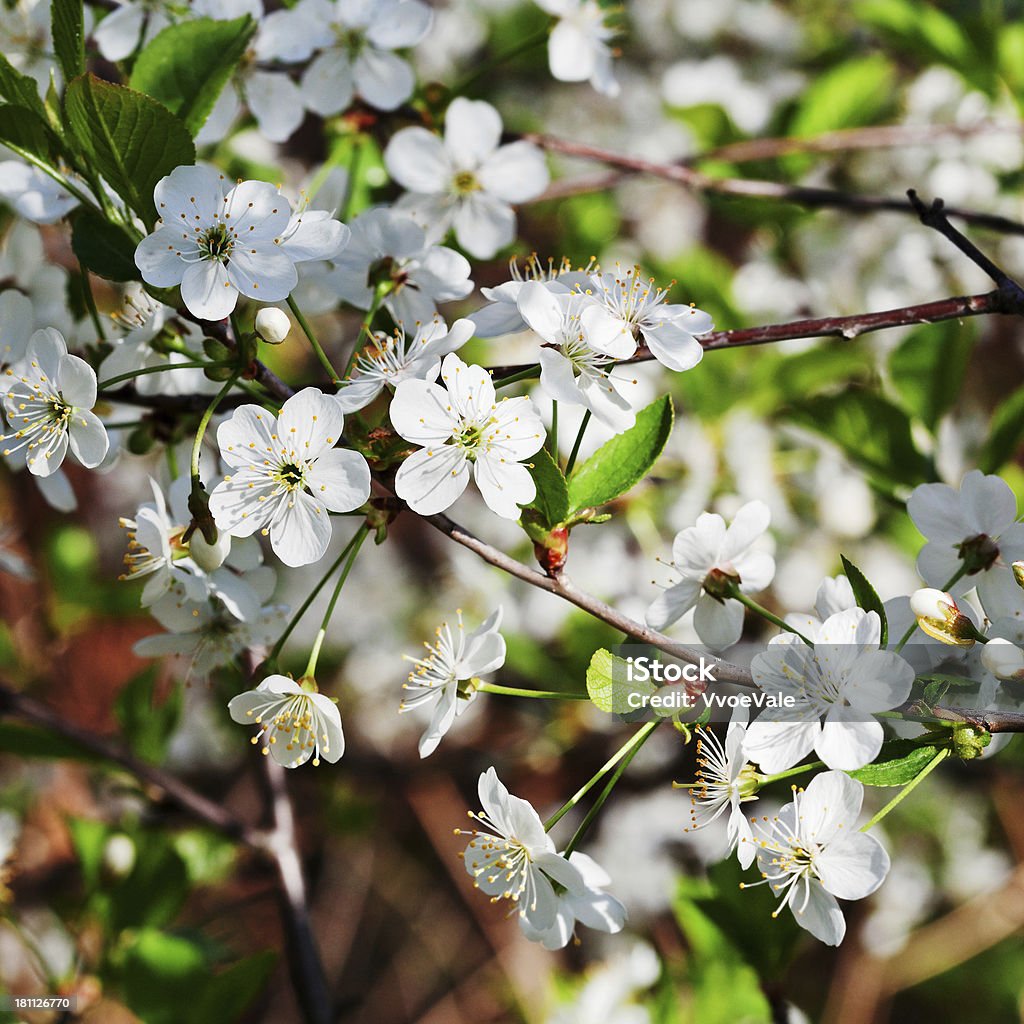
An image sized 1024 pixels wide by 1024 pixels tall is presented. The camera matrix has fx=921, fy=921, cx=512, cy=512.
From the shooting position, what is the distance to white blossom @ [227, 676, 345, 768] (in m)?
0.64

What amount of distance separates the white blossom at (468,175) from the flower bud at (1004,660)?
629mm

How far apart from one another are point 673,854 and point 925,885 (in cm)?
54

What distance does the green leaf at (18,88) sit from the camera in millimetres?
637

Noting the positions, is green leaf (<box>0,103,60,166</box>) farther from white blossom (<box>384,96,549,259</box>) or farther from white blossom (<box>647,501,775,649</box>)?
white blossom (<box>647,501,775,649</box>)

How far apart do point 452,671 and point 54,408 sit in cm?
36

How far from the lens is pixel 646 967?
126 centimetres

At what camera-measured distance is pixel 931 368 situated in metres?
1.12

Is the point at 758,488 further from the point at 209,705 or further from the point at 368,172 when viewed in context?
the point at 209,705

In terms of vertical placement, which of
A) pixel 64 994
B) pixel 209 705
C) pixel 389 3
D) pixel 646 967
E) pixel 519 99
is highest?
pixel 389 3

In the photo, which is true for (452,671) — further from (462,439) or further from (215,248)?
(215,248)

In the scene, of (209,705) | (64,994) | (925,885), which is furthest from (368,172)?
(925,885)

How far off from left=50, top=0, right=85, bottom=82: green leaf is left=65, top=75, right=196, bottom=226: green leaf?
0.21 ft

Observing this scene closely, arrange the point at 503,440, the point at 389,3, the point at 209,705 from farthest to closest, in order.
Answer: the point at 209,705 < the point at 389,3 < the point at 503,440

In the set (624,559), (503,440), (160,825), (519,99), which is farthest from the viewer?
(519,99)
